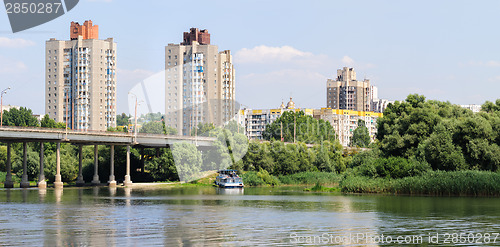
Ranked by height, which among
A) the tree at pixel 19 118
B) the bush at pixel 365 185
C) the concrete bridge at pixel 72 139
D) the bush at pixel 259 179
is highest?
the tree at pixel 19 118

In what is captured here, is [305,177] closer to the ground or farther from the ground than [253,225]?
closer to the ground

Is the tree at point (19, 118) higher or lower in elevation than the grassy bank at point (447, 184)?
higher

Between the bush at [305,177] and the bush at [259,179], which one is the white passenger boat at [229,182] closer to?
the bush at [259,179]

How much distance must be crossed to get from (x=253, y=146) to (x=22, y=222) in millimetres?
82214

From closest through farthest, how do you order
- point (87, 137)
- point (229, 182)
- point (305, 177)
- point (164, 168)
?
point (229, 182) → point (87, 137) → point (305, 177) → point (164, 168)

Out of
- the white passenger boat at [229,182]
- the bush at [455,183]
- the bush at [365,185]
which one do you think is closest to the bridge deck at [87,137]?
the white passenger boat at [229,182]

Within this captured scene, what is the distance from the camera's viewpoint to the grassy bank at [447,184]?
2495 inches

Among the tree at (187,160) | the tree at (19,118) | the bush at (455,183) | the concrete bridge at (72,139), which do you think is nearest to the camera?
the bush at (455,183)

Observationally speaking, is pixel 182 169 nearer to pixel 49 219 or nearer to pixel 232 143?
pixel 232 143

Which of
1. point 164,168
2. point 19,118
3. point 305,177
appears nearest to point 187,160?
point 164,168

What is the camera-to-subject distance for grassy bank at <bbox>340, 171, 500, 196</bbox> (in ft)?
208

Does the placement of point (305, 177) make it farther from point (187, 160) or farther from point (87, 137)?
point (87, 137)

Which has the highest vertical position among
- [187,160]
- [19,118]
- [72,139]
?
[19,118]

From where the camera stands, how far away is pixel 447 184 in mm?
64438
